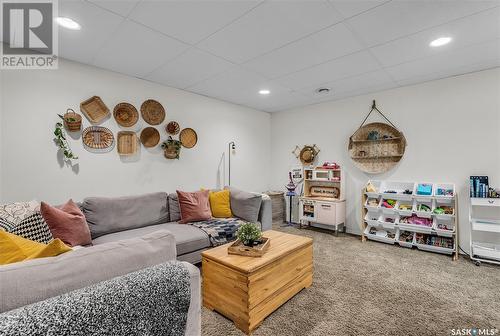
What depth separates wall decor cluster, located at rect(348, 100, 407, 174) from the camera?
3.88 m

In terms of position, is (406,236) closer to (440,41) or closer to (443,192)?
(443,192)

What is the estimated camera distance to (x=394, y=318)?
193cm

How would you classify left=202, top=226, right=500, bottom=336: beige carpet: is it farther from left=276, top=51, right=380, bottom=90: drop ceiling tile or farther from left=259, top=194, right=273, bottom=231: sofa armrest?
left=276, top=51, right=380, bottom=90: drop ceiling tile

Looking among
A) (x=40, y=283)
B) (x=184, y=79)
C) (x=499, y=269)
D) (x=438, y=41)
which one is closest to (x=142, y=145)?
(x=184, y=79)

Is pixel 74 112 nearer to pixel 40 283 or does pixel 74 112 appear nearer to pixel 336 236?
pixel 40 283

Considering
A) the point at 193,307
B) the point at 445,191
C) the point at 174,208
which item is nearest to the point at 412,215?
the point at 445,191

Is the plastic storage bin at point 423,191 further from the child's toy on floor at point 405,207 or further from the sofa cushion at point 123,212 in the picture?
the sofa cushion at point 123,212

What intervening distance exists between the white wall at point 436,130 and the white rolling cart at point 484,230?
5.3 inches

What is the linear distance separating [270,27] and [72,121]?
8.04 ft

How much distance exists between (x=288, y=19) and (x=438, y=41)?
1.62 metres

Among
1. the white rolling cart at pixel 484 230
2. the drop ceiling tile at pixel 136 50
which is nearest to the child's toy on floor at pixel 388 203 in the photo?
the white rolling cart at pixel 484 230

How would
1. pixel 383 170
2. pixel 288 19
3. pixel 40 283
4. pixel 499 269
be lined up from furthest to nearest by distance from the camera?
pixel 383 170, pixel 499 269, pixel 288 19, pixel 40 283

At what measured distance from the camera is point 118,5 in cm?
192

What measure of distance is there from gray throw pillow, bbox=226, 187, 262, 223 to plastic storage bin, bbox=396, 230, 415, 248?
2164mm
